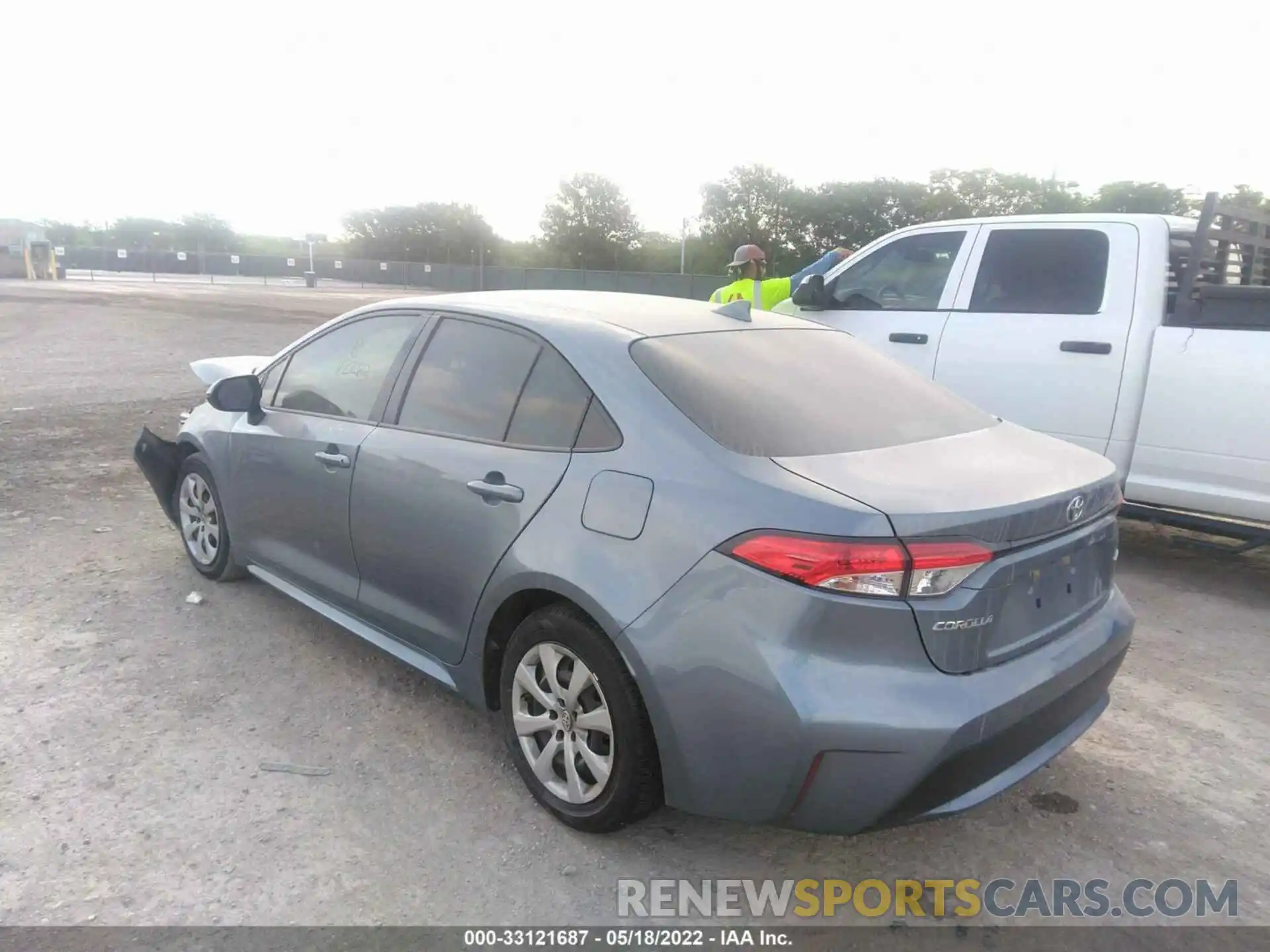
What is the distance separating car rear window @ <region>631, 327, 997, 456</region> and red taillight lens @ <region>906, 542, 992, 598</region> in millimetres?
476

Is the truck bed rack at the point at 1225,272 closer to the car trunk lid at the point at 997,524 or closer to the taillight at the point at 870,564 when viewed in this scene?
the car trunk lid at the point at 997,524

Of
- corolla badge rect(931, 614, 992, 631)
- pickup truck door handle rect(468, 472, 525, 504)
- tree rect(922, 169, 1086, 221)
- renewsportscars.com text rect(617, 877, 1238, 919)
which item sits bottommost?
renewsportscars.com text rect(617, 877, 1238, 919)

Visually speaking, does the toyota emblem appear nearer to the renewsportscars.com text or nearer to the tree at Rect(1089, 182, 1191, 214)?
the renewsportscars.com text

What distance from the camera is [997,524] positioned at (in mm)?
2391

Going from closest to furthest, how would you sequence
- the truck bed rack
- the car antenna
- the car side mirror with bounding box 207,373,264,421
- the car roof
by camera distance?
the car roof < the car antenna < the car side mirror with bounding box 207,373,264,421 < the truck bed rack

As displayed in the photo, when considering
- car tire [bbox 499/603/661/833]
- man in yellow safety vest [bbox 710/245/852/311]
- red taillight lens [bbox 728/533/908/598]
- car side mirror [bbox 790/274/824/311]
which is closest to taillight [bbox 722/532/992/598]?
red taillight lens [bbox 728/533/908/598]

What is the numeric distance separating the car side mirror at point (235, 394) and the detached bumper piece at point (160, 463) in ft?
3.38

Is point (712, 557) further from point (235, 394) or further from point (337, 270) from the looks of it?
point (337, 270)

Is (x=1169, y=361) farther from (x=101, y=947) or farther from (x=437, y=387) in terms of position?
(x=101, y=947)

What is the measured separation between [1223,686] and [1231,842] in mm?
1275

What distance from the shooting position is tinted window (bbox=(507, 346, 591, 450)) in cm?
290

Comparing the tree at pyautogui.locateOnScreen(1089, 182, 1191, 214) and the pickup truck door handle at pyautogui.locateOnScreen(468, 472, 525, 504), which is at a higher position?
the tree at pyautogui.locateOnScreen(1089, 182, 1191, 214)

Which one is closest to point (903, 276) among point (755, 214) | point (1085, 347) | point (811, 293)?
point (811, 293)

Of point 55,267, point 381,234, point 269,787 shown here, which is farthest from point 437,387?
point 381,234
